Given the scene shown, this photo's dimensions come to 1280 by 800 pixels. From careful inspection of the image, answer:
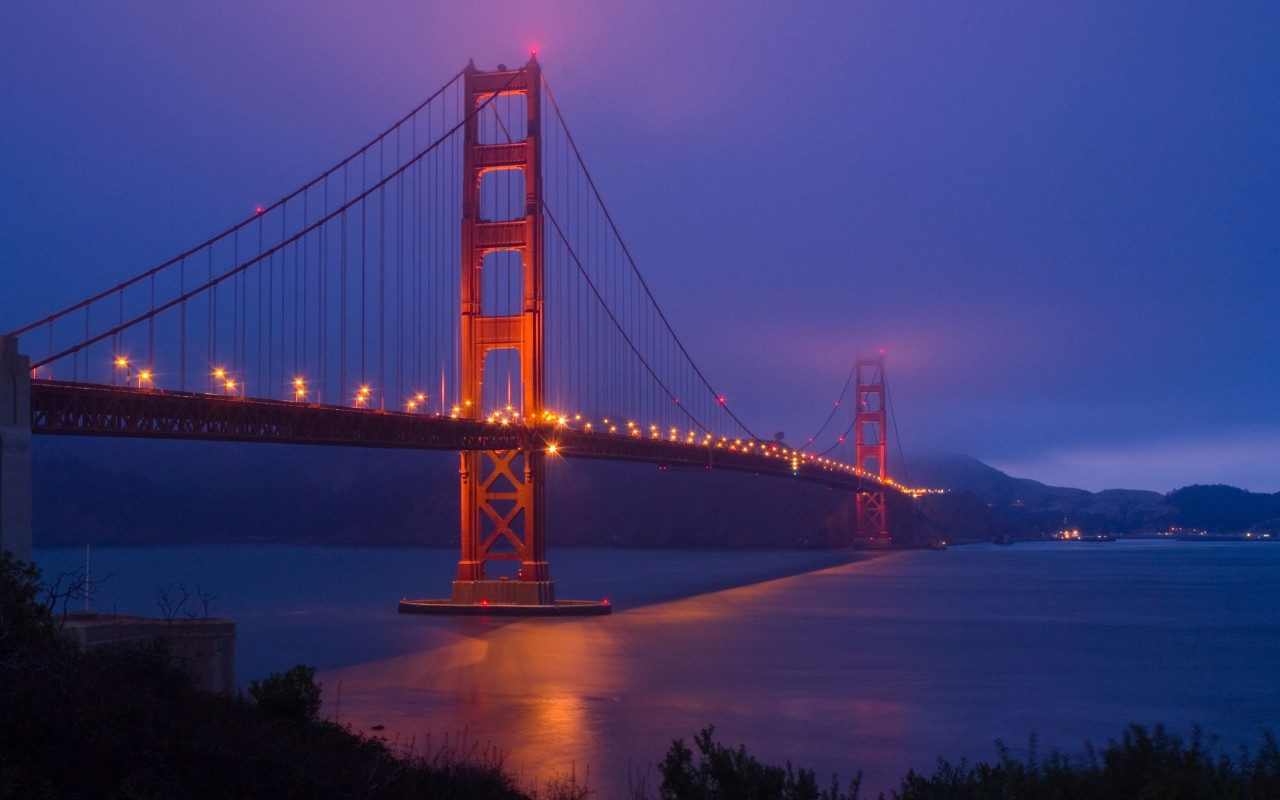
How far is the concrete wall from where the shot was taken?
13.0 meters

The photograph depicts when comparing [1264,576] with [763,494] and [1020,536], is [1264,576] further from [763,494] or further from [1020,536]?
[1020,536]

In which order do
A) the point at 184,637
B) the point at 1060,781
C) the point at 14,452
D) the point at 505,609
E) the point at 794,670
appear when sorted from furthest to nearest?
1. the point at 505,609
2. the point at 794,670
3. the point at 14,452
4. the point at 184,637
5. the point at 1060,781

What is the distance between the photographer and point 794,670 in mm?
25859

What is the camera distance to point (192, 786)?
24.4 ft

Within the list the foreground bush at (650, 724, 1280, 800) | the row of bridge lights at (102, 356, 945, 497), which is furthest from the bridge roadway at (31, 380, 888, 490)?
the foreground bush at (650, 724, 1280, 800)

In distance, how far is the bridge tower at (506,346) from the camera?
35.0 metres

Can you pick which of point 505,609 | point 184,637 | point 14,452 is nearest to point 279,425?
point 14,452

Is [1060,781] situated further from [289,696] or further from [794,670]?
[794,670]

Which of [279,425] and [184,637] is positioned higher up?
[279,425]

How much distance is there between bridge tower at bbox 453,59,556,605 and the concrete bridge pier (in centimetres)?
1747

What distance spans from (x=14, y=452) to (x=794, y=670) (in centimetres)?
1464

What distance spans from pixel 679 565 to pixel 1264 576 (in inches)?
1425

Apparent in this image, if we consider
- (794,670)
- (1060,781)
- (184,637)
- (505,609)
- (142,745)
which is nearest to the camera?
(1060,781)

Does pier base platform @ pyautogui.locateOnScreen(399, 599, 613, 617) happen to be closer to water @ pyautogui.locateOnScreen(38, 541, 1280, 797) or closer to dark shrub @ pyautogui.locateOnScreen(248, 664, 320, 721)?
water @ pyautogui.locateOnScreen(38, 541, 1280, 797)
